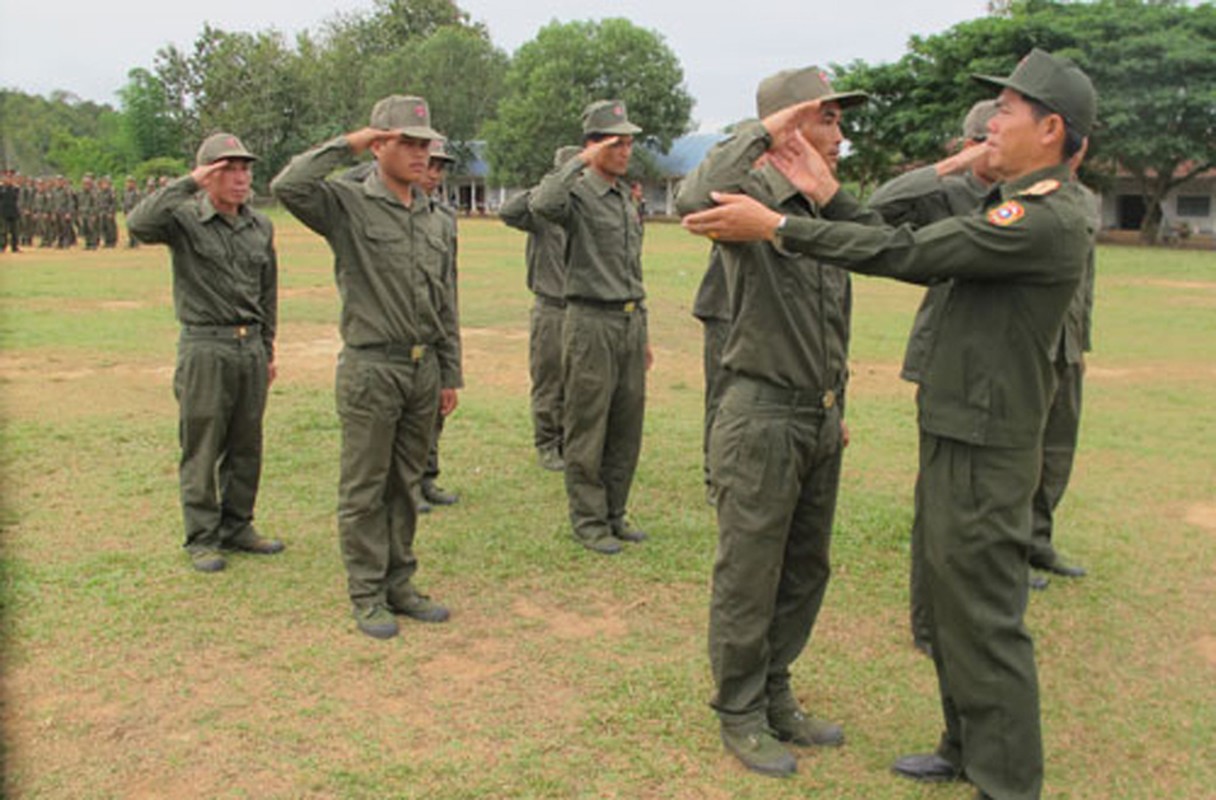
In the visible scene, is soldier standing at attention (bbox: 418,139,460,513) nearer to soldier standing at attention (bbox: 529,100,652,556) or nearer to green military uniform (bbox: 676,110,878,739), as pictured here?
soldier standing at attention (bbox: 529,100,652,556)

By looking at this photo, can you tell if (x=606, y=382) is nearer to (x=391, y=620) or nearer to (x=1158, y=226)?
(x=391, y=620)

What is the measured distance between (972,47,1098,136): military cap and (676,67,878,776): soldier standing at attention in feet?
1.99

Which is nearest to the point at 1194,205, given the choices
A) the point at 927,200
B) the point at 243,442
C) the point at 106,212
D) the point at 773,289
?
the point at 106,212

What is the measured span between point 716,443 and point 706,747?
1153mm

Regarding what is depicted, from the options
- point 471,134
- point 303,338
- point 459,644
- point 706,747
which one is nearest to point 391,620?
point 459,644

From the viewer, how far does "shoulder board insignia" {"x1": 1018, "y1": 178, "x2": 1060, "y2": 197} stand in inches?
126

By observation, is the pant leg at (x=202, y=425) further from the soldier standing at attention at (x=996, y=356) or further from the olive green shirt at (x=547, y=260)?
the soldier standing at attention at (x=996, y=356)

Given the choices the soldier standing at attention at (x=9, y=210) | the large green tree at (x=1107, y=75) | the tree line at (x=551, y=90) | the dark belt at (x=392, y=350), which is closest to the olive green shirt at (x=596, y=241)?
the dark belt at (x=392, y=350)

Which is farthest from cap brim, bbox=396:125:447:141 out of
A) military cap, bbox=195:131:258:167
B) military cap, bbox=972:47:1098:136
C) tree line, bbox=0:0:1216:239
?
tree line, bbox=0:0:1216:239

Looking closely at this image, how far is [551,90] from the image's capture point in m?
52.0

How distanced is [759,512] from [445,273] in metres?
2.36

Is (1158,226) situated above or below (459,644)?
above

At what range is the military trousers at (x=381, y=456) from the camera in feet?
15.9

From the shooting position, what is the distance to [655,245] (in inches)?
1296
